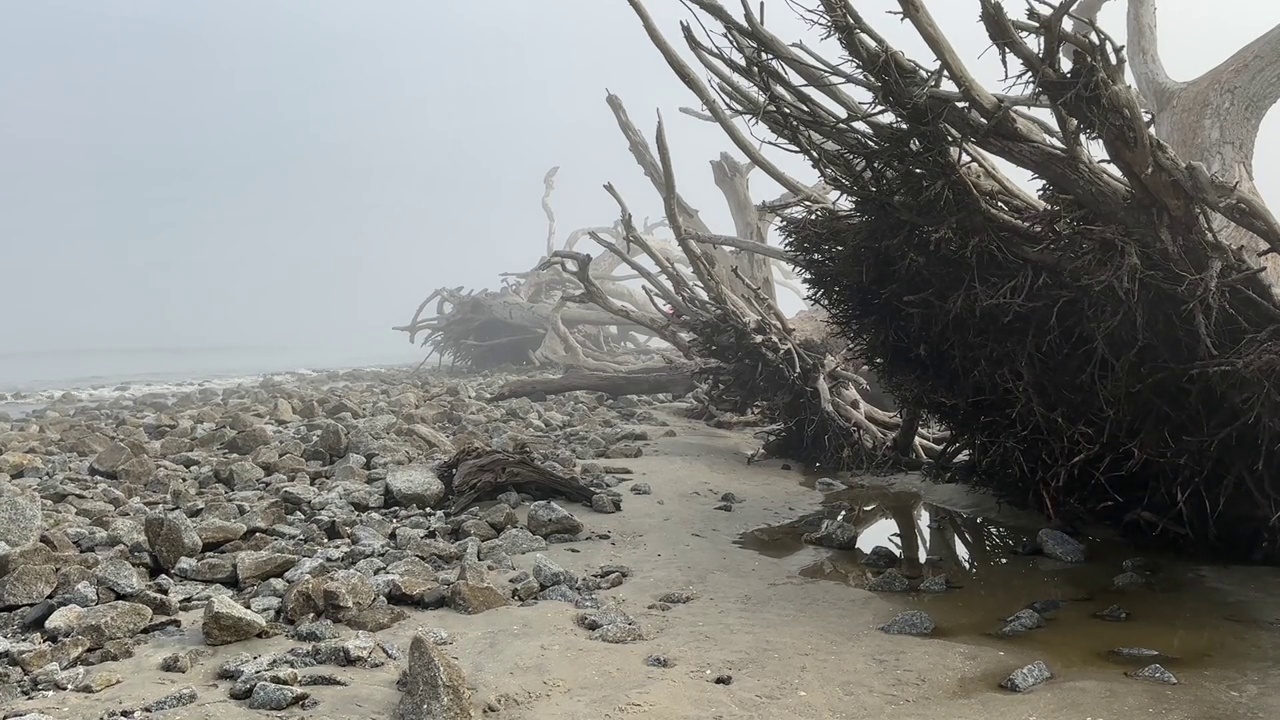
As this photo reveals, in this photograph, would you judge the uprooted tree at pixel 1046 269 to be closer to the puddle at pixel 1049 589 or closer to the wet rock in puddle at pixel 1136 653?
the puddle at pixel 1049 589

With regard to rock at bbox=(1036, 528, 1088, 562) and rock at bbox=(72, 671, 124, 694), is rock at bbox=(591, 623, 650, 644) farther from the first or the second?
rock at bbox=(1036, 528, 1088, 562)

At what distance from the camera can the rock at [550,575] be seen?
3.63 m

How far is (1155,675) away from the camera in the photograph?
2543 mm

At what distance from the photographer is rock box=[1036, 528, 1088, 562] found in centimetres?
406

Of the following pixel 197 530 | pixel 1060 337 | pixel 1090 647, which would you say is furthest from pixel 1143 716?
pixel 197 530

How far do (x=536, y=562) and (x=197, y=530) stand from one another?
163 cm

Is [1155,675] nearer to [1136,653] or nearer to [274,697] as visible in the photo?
[1136,653]

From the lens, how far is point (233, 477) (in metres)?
5.34

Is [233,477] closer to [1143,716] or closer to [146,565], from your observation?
[146,565]

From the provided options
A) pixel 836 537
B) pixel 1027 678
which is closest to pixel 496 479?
pixel 836 537

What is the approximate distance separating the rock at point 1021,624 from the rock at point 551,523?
227 centimetres

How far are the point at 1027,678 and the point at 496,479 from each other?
3.23 metres

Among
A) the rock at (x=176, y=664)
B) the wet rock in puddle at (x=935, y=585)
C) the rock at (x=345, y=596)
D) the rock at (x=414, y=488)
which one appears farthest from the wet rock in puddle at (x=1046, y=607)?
the rock at (x=414, y=488)

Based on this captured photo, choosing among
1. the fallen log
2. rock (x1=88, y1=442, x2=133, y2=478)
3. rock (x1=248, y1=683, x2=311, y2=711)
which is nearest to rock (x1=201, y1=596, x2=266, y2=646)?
rock (x1=248, y1=683, x2=311, y2=711)
